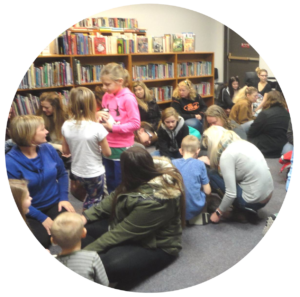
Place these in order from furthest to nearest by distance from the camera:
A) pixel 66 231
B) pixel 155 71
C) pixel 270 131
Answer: pixel 270 131
pixel 155 71
pixel 66 231

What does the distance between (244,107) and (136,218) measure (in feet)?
3.26

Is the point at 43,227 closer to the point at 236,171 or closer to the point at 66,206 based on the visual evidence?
the point at 66,206

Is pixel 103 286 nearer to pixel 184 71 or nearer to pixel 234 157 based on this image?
pixel 234 157

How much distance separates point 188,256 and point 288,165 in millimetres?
845

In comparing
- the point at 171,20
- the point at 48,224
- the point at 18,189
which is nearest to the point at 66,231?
the point at 48,224

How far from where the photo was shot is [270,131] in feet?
7.07

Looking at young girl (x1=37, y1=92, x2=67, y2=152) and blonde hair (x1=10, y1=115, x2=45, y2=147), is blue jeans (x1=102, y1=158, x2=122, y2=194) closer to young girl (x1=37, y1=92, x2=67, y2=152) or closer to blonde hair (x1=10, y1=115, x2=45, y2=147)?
young girl (x1=37, y1=92, x2=67, y2=152)

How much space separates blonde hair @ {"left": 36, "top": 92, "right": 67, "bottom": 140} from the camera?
1.74 metres

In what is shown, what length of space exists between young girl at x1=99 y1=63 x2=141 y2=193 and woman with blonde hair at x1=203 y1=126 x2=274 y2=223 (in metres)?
0.52

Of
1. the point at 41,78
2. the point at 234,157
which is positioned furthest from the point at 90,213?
the point at 234,157

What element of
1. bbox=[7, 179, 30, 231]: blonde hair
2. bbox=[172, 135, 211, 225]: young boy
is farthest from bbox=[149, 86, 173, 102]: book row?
bbox=[7, 179, 30, 231]: blonde hair

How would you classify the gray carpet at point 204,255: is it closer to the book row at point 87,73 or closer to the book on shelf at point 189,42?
the book row at point 87,73

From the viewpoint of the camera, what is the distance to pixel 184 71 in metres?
2.02

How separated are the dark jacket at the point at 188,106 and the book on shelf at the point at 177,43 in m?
0.30
